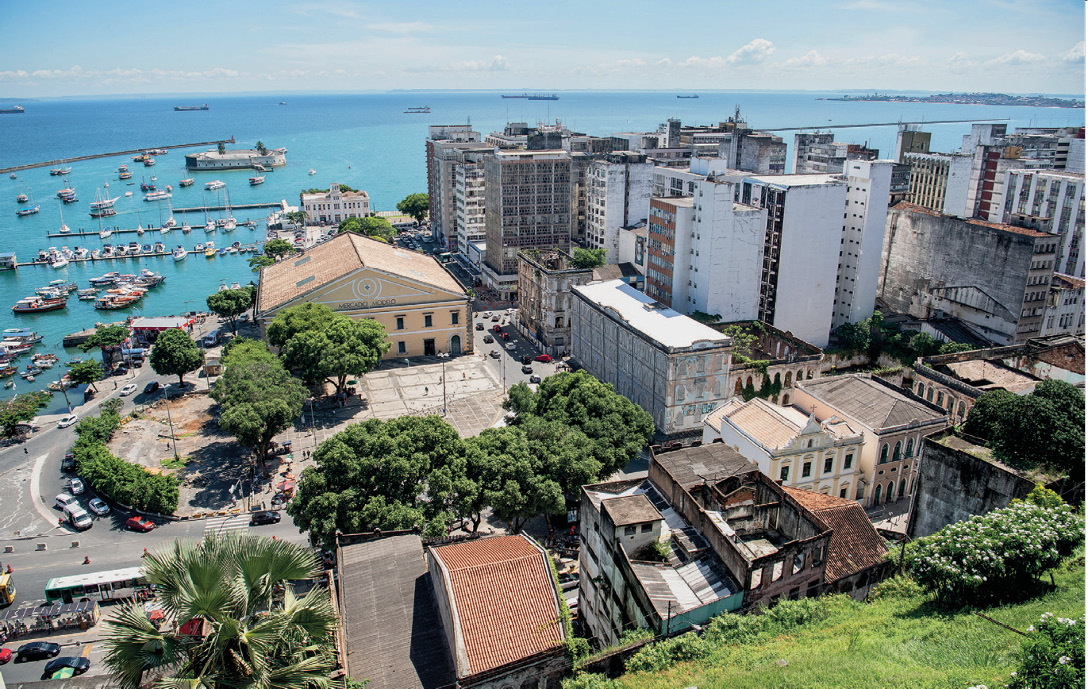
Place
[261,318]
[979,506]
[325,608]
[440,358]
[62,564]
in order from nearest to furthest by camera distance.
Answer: [325,608], [979,506], [62,564], [261,318], [440,358]

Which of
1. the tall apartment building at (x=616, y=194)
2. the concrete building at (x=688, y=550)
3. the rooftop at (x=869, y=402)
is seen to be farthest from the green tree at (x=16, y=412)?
the tall apartment building at (x=616, y=194)

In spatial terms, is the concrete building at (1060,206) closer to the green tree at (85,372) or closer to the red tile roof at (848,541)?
the red tile roof at (848,541)

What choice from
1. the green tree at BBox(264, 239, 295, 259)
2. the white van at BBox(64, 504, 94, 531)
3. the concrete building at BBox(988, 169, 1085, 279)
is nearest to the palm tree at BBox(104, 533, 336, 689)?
the white van at BBox(64, 504, 94, 531)

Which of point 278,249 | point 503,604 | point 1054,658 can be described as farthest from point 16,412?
point 1054,658

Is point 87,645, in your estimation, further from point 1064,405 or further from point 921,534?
point 1064,405

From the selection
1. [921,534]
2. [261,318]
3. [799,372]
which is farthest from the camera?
[261,318]

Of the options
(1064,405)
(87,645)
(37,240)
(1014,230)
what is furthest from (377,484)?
(37,240)
